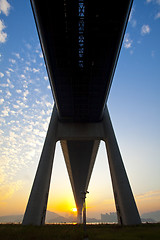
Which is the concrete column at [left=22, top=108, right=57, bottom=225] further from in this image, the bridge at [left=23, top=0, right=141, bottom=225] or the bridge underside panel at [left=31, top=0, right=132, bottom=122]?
the bridge underside panel at [left=31, top=0, right=132, bottom=122]

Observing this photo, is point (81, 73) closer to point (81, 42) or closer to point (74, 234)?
point (81, 42)

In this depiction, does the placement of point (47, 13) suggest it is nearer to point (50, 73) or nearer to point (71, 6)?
point (71, 6)

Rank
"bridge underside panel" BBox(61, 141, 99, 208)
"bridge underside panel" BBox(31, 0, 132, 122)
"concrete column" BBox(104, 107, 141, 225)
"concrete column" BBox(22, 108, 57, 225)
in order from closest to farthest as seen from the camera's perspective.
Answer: "bridge underside panel" BBox(31, 0, 132, 122), "concrete column" BBox(22, 108, 57, 225), "concrete column" BBox(104, 107, 141, 225), "bridge underside panel" BBox(61, 141, 99, 208)

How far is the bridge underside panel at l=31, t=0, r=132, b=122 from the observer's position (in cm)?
1158

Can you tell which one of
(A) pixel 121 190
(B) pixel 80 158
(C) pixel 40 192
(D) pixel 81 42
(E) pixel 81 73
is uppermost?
(B) pixel 80 158

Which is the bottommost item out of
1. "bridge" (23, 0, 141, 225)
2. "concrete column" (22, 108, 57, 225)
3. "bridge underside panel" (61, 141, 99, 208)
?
"concrete column" (22, 108, 57, 225)

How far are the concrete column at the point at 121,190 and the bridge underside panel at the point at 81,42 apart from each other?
264 inches

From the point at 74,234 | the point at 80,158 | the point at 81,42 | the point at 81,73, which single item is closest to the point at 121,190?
the point at 74,234

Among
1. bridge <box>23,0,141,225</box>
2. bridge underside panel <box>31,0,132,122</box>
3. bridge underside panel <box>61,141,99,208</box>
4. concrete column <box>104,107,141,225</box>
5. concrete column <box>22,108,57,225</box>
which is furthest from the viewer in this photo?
bridge underside panel <box>61,141,99,208</box>

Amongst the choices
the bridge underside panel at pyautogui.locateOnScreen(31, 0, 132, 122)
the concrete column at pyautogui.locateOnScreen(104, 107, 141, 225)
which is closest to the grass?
the concrete column at pyautogui.locateOnScreen(104, 107, 141, 225)

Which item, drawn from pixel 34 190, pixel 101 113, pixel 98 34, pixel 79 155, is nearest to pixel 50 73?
pixel 98 34

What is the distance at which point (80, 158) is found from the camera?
39906 mm

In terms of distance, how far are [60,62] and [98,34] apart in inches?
175

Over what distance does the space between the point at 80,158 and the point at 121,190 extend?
22201mm
